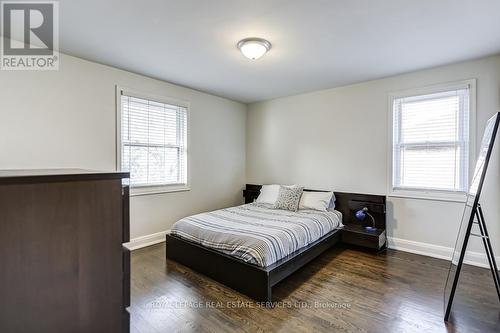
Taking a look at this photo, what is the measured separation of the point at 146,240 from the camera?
3.76 m

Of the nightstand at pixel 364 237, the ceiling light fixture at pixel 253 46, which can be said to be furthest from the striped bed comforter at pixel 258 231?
the ceiling light fixture at pixel 253 46

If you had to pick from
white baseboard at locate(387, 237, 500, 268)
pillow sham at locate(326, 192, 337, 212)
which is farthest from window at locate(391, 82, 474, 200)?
pillow sham at locate(326, 192, 337, 212)

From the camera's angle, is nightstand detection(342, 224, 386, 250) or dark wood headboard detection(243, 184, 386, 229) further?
dark wood headboard detection(243, 184, 386, 229)

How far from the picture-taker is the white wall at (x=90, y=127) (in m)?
2.66

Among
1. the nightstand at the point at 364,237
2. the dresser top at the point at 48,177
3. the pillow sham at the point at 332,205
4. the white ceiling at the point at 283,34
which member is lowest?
the nightstand at the point at 364,237

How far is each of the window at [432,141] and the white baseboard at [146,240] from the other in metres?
3.65

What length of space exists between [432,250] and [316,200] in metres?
1.65

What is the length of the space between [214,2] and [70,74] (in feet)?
7.05

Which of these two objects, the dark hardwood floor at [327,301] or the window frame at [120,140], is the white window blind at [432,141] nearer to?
the dark hardwood floor at [327,301]

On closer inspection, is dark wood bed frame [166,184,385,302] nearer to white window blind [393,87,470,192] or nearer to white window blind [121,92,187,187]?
white window blind [393,87,470,192]

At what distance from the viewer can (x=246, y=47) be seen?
8.59 feet

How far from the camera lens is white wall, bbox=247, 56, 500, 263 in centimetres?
307

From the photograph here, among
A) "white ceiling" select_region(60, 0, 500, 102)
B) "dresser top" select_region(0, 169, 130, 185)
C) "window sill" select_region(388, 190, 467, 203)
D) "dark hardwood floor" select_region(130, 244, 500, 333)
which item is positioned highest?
"white ceiling" select_region(60, 0, 500, 102)

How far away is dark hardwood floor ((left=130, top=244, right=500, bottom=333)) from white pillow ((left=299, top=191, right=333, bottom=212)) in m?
0.96
